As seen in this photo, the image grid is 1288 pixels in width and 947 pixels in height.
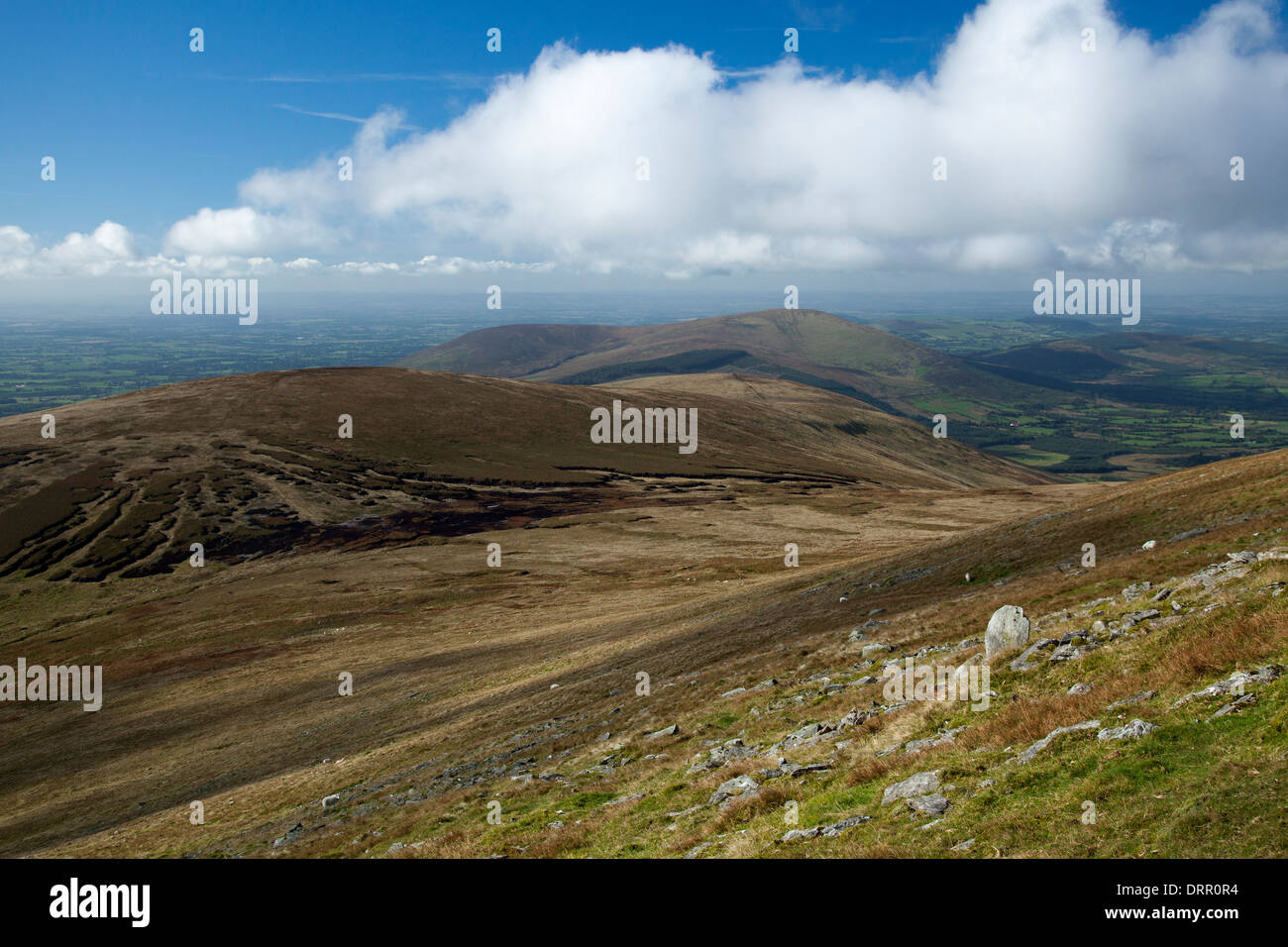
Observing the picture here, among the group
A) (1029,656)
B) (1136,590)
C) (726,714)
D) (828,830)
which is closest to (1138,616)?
(1029,656)

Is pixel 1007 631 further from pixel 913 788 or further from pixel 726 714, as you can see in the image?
pixel 913 788

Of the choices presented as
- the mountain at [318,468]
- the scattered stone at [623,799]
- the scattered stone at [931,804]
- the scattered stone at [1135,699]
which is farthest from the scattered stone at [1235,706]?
the mountain at [318,468]

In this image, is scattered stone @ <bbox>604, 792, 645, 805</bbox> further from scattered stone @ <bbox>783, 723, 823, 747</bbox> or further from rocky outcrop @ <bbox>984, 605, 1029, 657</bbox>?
rocky outcrop @ <bbox>984, 605, 1029, 657</bbox>

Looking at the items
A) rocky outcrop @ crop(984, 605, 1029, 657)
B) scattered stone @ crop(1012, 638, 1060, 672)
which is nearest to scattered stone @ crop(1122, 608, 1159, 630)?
scattered stone @ crop(1012, 638, 1060, 672)

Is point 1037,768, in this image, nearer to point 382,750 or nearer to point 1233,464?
point 382,750
